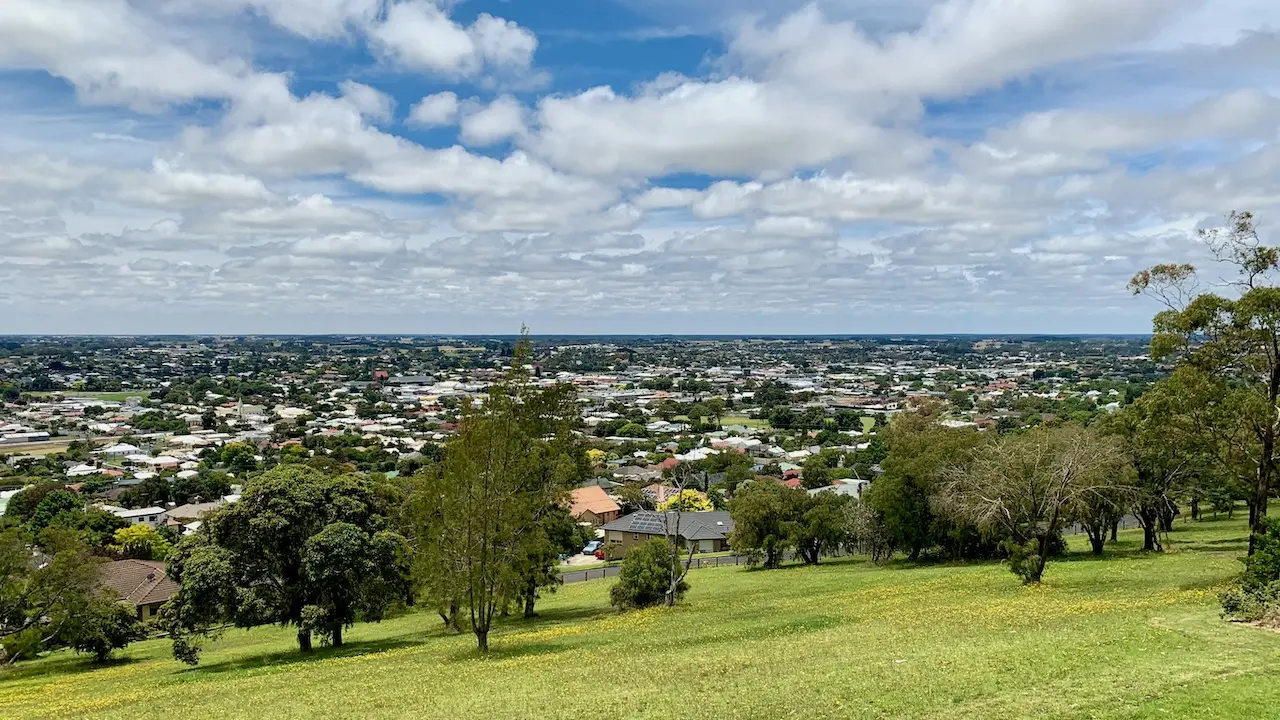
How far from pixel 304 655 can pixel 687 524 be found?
4573cm

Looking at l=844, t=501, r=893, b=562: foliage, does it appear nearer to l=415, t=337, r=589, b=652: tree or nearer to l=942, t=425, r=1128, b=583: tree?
l=942, t=425, r=1128, b=583: tree

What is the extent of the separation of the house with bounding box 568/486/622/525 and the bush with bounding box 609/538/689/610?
52.5 m

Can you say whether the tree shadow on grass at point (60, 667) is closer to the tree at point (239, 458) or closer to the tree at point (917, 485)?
the tree at point (917, 485)

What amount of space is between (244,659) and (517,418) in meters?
15.4

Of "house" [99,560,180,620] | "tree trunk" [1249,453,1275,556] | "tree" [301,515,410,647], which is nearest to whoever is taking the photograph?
"tree trunk" [1249,453,1275,556]

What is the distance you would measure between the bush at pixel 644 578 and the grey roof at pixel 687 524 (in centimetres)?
3390

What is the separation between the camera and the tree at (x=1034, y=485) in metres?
27.5

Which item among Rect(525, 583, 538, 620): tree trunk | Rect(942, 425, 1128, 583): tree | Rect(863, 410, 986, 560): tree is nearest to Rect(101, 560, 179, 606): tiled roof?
Rect(525, 583, 538, 620): tree trunk

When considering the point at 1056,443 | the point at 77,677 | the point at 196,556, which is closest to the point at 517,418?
the point at 196,556

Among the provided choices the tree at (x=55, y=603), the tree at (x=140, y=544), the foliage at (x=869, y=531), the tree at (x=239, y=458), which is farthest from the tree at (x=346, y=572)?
the tree at (x=239, y=458)

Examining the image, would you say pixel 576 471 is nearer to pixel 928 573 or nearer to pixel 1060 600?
pixel 1060 600

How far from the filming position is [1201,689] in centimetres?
1207

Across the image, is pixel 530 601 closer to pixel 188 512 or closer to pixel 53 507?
pixel 53 507

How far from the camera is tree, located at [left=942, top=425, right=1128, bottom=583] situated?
1083 inches
